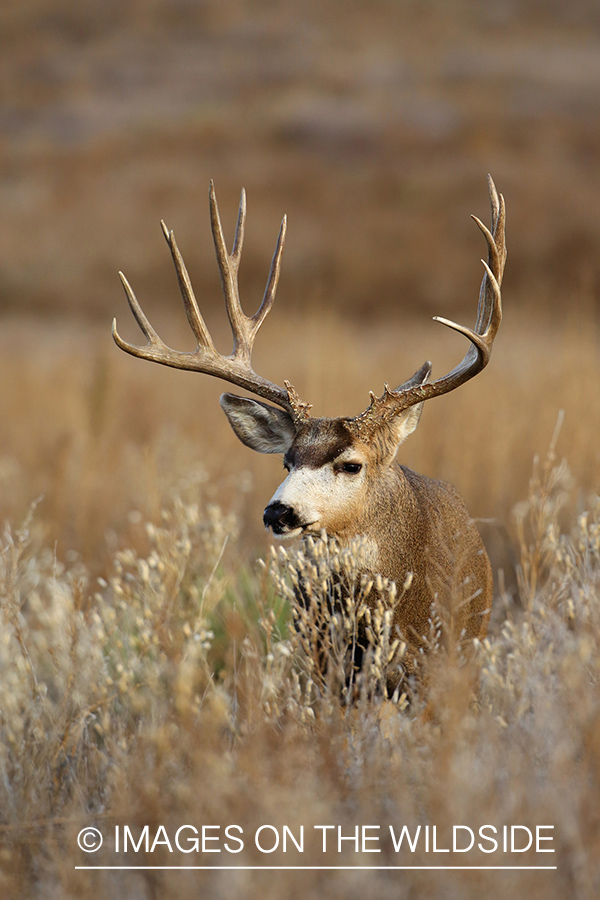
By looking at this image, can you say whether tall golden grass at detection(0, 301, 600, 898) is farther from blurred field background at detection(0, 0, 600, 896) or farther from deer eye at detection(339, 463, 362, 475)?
blurred field background at detection(0, 0, 600, 896)

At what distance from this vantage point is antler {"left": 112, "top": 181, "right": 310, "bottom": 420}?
3.29 m

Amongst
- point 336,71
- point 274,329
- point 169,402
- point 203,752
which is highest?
point 336,71

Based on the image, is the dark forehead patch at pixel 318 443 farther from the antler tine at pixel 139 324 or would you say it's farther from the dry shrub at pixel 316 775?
the antler tine at pixel 139 324

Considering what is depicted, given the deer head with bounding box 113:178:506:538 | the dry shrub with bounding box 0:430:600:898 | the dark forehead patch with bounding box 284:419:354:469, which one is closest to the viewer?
the dry shrub with bounding box 0:430:600:898

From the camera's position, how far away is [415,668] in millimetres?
2895


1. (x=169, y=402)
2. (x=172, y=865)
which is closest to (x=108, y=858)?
(x=172, y=865)

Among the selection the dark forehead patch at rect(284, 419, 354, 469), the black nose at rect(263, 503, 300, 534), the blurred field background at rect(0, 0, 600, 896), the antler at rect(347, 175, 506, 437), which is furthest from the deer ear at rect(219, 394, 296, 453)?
the blurred field background at rect(0, 0, 600, 896)

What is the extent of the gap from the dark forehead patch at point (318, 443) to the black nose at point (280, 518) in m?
0.24

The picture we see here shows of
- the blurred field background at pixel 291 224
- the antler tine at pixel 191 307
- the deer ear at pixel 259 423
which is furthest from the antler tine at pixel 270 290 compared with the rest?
the blurred field background at pixel 291 224

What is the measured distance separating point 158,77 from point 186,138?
386cm

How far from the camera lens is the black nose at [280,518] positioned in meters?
2.79

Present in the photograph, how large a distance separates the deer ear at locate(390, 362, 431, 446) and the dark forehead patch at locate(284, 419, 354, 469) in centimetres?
25

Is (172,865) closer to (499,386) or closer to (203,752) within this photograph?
(203,752)

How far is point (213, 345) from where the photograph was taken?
342 centimetres
